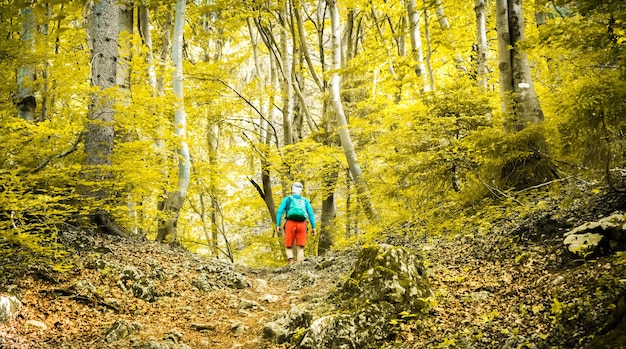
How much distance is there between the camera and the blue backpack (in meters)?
8.80

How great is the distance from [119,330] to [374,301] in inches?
100

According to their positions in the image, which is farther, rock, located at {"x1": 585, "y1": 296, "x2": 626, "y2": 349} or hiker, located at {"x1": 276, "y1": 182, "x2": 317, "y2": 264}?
hiker, located at {"x1": 276, "y1": 182, "x2": 317, "y2": 264}

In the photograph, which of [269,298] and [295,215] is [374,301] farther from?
[295,215]

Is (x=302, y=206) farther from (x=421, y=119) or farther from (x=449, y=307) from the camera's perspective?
(x=449, y=307)

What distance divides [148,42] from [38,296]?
25.2ft

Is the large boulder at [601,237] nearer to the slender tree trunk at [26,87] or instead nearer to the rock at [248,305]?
the rock at [248,305]

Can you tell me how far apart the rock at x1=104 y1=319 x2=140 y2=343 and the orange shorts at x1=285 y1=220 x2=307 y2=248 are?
4779 mm

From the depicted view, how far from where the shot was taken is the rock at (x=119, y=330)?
160 inches

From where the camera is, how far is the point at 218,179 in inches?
510

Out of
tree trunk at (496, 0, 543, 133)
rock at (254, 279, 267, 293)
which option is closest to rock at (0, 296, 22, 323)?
rock at (254, 279, 267, 293)

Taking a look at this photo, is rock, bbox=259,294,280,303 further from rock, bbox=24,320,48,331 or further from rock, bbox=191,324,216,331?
rock, bbox=24,320,48,331

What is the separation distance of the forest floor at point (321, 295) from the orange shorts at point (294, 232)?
1827 mm

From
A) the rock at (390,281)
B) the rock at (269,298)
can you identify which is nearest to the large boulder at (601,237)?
the rock at (390,281)

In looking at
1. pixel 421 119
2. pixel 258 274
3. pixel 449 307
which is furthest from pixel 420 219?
pixel 258 274
